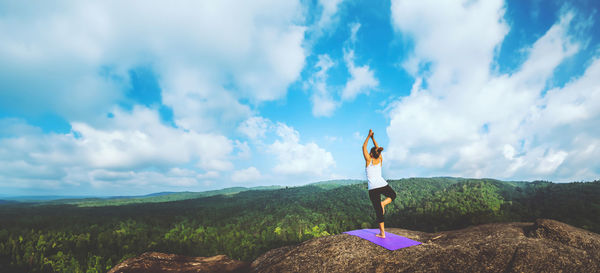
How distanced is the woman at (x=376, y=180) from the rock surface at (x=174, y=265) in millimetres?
7243

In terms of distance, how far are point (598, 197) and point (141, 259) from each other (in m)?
54.3

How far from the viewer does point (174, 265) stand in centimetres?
1103

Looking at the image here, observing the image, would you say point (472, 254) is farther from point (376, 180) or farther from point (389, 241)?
point (376, 180)

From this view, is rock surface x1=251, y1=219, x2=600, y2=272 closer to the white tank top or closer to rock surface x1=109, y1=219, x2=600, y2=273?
rock surface x1=109, y1=219, x2=600, y2=273

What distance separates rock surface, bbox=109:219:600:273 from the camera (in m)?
6.88

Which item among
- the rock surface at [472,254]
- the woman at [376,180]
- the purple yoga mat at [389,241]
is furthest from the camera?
the woman at [376,180]

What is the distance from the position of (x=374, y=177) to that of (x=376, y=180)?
15 centimetres

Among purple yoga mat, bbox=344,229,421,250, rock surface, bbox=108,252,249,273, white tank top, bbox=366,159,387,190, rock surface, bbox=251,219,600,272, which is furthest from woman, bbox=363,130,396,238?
rock surface, bbox=108,252,249,273

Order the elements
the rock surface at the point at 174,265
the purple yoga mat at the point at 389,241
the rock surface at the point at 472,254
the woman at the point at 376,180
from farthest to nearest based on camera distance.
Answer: the rock surface at the point at 174,265 → the woman at the point at 376,180 → the purple yoga mat at the point at 389,241 → the rock surface at the point at 472,254

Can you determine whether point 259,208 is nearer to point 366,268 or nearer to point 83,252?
point 83,252

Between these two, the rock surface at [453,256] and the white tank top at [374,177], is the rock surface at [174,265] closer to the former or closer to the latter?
the rock surface at [453,256]

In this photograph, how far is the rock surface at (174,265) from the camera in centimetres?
1031

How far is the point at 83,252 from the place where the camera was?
29797mm

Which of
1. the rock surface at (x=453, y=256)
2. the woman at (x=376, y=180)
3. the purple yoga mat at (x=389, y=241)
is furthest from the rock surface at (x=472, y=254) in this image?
the woman at (x=376, y=180)
